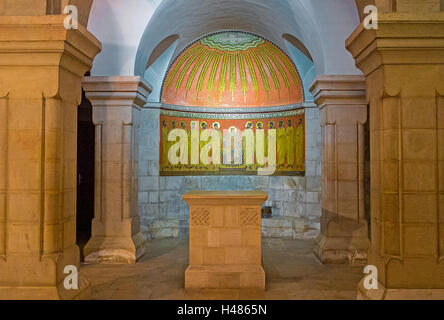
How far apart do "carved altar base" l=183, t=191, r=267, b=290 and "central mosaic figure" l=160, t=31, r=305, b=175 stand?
425 centimetres

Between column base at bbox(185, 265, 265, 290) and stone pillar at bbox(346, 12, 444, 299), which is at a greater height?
stone pillar at bbox(346, 12, 444, 299)

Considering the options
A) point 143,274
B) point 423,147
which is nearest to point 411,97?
point 423,147

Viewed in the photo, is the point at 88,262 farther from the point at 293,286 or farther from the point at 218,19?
the point at 218,19

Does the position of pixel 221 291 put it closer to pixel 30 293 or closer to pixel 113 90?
pixel 30 293

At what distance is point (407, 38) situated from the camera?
9.93 ft

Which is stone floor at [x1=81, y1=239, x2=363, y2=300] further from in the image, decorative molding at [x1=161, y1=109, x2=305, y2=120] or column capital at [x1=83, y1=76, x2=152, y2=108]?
decorative molding at [x1=161, y1=109, x2=305, y2=120]

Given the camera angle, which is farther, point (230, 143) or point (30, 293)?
point (230, 143)

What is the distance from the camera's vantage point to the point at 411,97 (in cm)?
312

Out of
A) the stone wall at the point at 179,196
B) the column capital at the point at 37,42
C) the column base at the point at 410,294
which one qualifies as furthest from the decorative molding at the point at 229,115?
the column base at the point at 410,294

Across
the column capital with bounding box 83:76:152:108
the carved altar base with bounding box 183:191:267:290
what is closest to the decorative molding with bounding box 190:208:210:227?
the carved altar base with bounding box 183:191:267:290

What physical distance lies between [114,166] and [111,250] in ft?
4.44

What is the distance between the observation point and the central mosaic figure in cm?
843

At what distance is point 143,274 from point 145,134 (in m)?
3.80

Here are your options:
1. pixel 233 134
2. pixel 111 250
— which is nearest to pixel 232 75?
pixel 233 134
